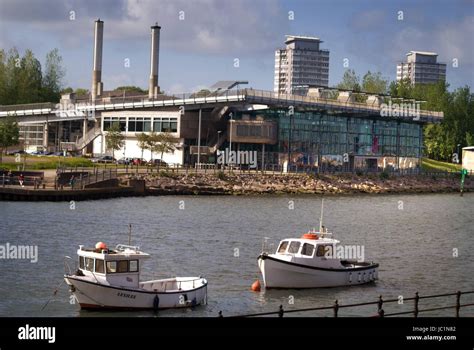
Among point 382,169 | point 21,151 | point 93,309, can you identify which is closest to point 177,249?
point 93,309

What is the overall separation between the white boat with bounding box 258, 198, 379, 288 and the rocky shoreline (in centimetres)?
5318

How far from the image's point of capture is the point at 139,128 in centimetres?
13200

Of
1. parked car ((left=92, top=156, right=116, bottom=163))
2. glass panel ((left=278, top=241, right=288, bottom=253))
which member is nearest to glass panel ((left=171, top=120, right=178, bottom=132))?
parked car ((left=92, top=156, right=116, bottom=163))

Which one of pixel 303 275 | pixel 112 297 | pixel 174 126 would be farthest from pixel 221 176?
pixel 112 297

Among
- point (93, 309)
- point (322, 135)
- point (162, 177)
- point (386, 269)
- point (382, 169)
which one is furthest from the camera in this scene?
point (382, 169)

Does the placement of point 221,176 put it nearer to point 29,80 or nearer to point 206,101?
point 206,101

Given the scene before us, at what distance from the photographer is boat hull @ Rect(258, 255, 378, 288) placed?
46219mm

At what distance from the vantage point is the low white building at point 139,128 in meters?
129

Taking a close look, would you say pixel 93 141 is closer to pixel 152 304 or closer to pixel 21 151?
pixel 21 151

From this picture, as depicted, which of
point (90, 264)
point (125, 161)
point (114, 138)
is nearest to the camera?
point (90, 264)

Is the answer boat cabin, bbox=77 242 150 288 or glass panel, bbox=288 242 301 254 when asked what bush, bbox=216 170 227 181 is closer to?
glass panel, bbox=288 242 301 254

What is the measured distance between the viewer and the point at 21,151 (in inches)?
5069

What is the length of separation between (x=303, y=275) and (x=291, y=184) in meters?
69.8

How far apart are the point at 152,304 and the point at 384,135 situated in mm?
115241
